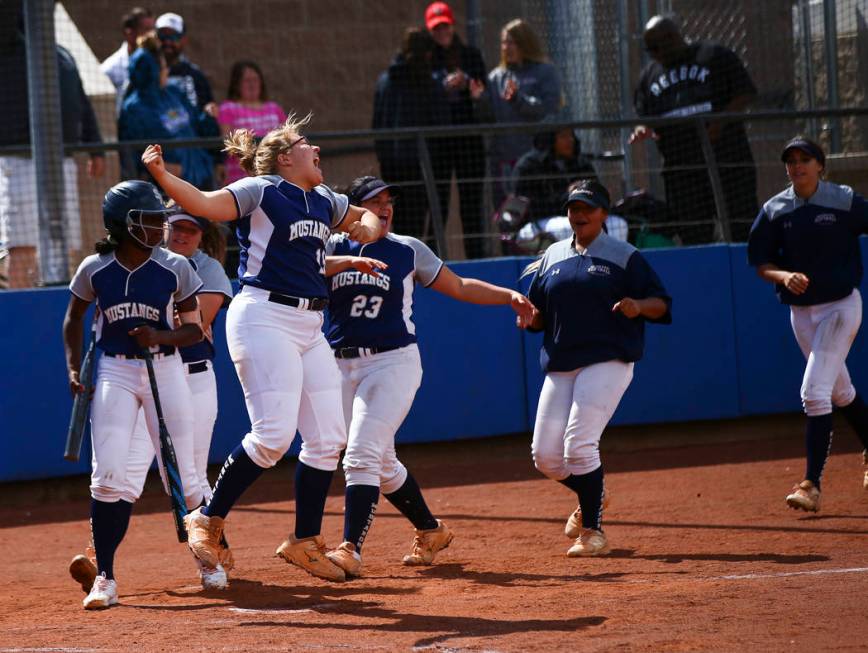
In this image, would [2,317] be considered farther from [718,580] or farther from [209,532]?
[718,580]

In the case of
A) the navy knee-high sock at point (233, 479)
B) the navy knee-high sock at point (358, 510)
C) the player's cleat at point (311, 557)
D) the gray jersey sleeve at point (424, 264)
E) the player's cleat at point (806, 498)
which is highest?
the gray jersey sleeve at point (424, 264)

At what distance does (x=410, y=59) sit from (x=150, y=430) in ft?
18.1

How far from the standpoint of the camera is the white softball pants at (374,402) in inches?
260

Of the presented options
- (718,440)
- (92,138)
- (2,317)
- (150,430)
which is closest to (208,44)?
(92,138)

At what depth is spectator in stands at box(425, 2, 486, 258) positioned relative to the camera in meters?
10.8

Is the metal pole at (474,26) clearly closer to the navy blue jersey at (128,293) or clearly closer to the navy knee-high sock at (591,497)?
the navy knee-high sock at (591,497)

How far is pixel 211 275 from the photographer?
7.22 metres

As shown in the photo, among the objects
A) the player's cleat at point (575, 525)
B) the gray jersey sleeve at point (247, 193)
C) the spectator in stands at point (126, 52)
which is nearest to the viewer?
the gray jersey sleeve at point (247, 193)

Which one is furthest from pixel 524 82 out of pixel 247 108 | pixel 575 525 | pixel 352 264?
pixel 352 264

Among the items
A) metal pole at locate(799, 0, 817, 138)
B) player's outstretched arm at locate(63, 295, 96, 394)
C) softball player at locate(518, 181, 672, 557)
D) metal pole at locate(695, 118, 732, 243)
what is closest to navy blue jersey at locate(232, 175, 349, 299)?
player's outstretched arm at locate(63, 295, 96, 394)

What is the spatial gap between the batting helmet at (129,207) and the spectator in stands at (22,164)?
3.90m

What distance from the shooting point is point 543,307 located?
7.31 metres

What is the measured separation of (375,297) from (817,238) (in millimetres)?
3090

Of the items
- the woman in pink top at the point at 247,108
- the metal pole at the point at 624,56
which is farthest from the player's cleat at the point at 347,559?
the metal pole at the point at 624,56
